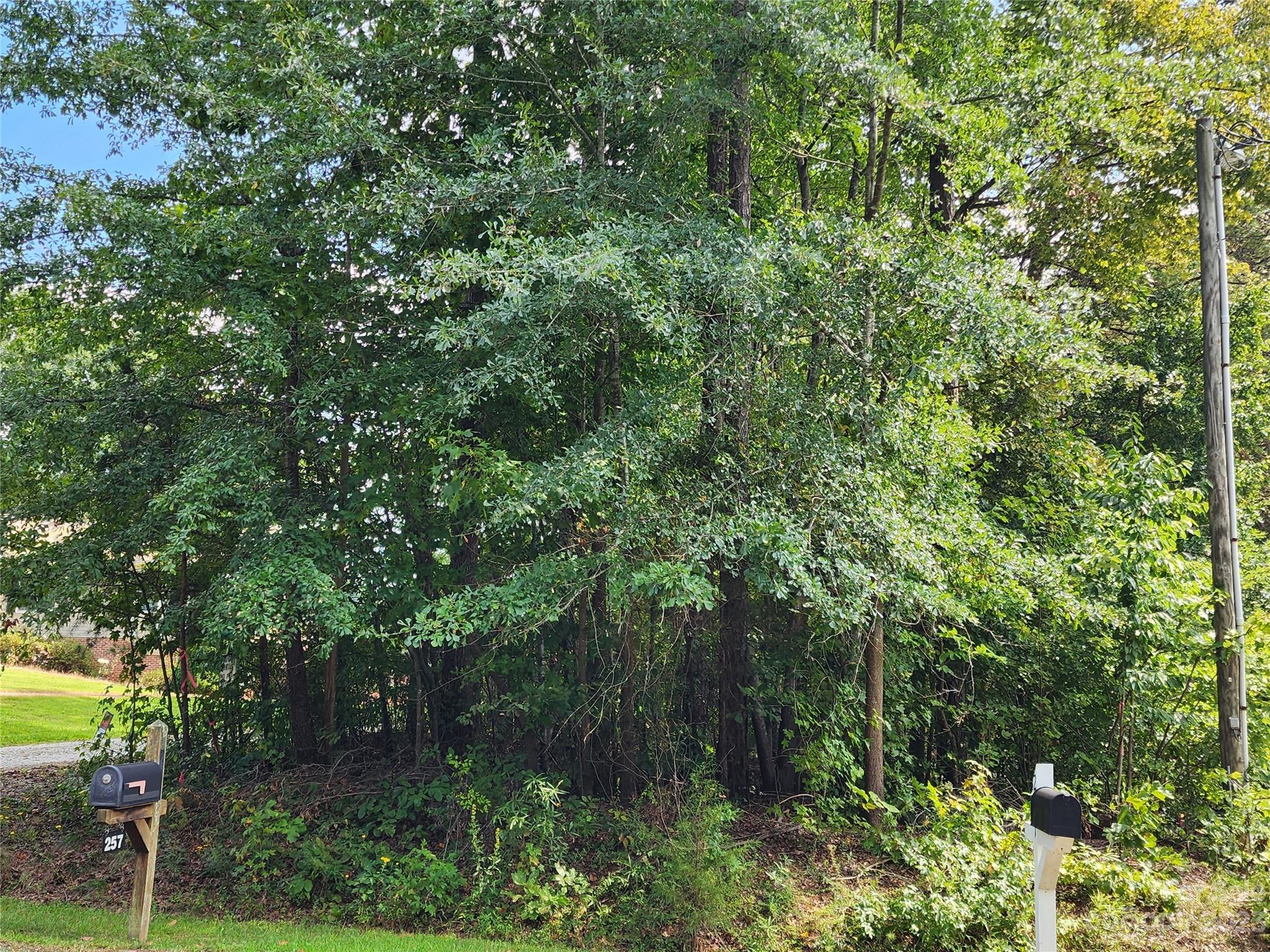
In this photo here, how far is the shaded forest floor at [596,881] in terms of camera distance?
17.5 feet

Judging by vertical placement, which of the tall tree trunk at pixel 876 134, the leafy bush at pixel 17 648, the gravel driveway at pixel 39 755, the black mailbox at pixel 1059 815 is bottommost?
the gravel driveway at pixel 39 755

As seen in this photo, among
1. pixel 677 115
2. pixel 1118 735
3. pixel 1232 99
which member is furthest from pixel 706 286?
pixel 1232 99

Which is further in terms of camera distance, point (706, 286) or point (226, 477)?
point (226, 477)

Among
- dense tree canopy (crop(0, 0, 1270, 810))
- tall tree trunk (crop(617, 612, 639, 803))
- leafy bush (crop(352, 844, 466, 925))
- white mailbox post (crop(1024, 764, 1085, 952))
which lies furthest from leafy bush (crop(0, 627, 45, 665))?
white mailbox post (crop(1024, 764, 1085, 952))

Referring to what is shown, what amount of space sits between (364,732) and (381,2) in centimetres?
764

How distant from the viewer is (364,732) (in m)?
9.51

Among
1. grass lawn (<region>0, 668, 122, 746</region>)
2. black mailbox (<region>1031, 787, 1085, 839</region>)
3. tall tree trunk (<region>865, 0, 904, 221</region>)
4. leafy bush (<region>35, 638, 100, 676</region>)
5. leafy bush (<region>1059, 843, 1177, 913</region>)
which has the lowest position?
grass lawn (<region>0, 668, 122, 746</region>)

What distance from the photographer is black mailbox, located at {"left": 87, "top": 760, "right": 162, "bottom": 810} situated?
5414 millimetres

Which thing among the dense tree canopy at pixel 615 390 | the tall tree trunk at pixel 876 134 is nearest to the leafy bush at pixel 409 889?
the dense tree canopy at pixel 615 390

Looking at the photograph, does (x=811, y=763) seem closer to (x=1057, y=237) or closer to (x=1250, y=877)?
(x=1250, y=877)

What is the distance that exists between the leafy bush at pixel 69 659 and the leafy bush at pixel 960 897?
19.7 metres

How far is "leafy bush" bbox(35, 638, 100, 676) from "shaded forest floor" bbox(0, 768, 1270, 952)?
10.6m

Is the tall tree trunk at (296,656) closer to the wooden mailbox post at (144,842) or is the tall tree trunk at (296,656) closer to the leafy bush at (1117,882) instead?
the wooden mailbox post at (144,842)

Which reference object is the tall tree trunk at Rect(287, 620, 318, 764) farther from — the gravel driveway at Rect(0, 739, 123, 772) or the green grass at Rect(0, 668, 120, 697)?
the green grass at Rect(0, 668, 120, 697)
